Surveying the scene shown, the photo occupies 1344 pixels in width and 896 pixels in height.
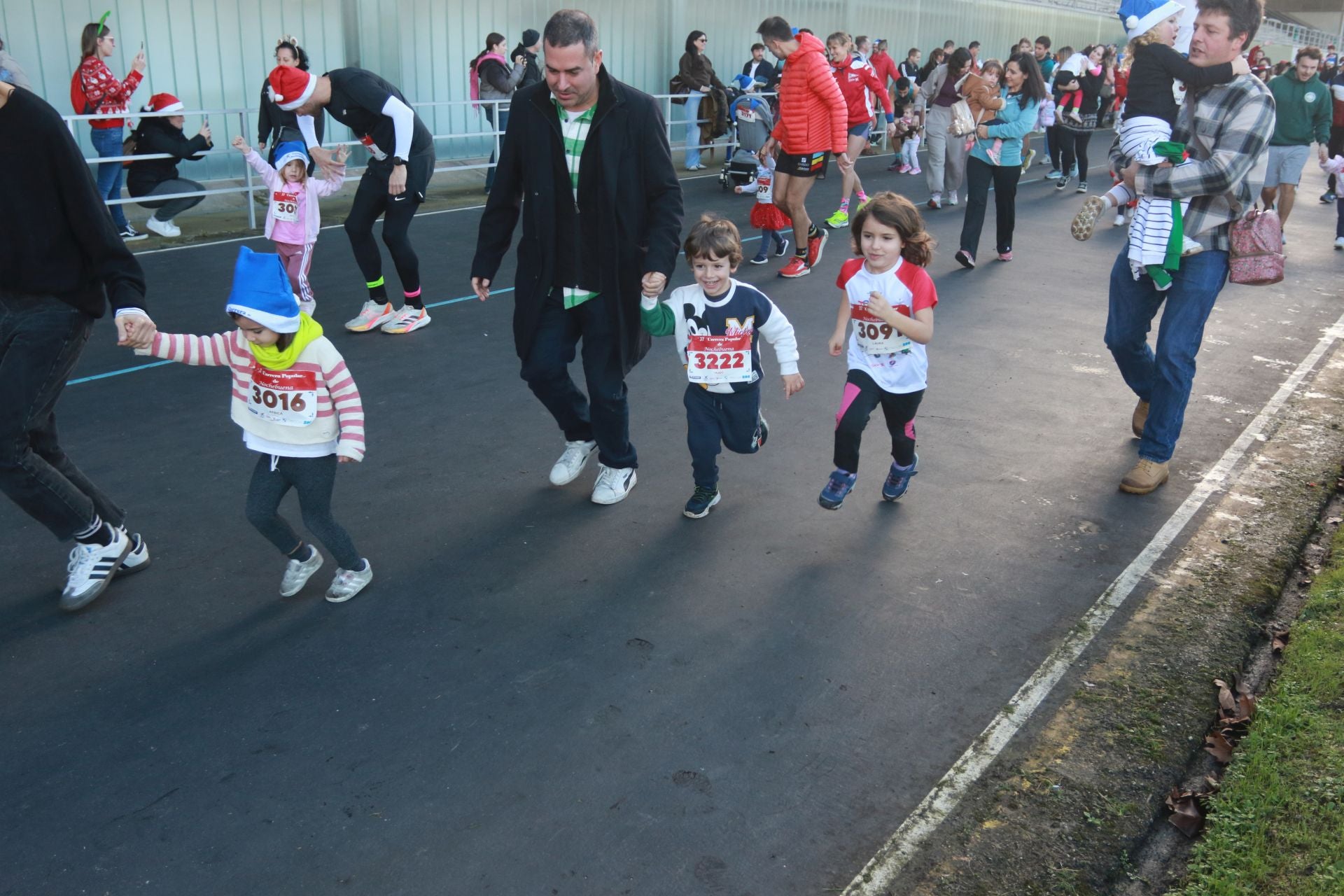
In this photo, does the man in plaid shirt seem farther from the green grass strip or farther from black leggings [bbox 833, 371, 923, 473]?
the green grass strip

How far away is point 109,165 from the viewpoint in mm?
11883

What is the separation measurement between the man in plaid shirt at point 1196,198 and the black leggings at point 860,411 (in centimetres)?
137

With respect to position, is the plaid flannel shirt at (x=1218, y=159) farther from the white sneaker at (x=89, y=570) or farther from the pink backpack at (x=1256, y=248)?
the white sneaker at (x=89, y=570)

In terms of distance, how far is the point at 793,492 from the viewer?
5.71 meters

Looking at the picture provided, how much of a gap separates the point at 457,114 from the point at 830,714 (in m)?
16.1

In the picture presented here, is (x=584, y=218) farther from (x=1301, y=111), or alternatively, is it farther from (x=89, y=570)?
(x=1301, y=111)

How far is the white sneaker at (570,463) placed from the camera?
5676 mm

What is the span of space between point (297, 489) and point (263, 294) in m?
0.79

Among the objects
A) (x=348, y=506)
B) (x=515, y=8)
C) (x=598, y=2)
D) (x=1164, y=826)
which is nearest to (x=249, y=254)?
(x=348, y=506)

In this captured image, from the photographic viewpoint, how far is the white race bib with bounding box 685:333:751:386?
5.02 meters

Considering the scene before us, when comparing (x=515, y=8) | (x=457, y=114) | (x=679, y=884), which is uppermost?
(x=515, y=8)

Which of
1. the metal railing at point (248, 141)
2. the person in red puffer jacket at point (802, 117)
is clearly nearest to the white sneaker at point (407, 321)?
the metal railing at point (248, 141)

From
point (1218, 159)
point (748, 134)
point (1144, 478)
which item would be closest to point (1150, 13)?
point (1218, 159)

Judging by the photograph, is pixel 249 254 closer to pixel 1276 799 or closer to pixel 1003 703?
pixel 1003 703
